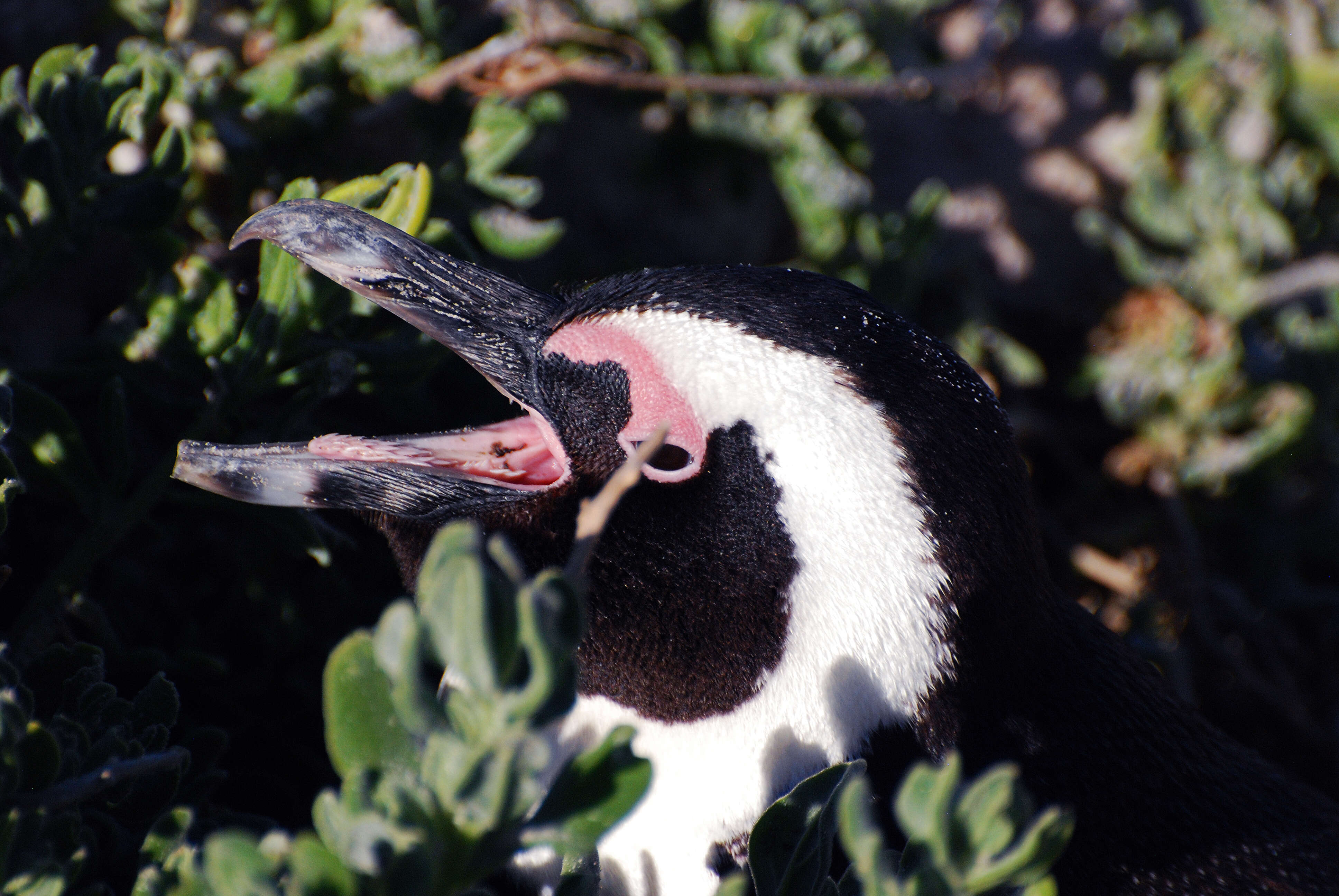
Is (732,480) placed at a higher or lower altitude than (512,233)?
higher

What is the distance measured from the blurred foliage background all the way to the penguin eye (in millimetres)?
374

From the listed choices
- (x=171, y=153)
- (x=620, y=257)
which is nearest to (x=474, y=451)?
(x=171, y=153)

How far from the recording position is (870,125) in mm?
2441

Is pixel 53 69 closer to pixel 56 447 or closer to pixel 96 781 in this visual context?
pixel 56 447

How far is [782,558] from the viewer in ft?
3.10

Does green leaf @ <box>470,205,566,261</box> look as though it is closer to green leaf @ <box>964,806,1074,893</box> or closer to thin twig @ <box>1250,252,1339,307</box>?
green leaf @ <box>964,806,1074,893</box>

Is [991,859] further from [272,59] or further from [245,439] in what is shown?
[272,59]

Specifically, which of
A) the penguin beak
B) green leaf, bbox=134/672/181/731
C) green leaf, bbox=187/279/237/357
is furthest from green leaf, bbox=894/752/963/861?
green leaf, bbox=187/279/237/357

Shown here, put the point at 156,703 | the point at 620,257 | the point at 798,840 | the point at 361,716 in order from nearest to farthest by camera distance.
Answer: the point at 361,716, the point at 798,840, the point at 156,703, the point at 620,257

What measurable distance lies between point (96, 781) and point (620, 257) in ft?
4.07

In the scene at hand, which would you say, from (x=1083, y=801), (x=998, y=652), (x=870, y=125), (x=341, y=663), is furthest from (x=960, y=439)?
(x=870, y=125)

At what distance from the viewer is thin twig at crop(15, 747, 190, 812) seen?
67cm

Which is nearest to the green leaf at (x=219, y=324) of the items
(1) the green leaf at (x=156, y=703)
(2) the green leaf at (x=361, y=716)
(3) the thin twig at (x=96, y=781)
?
(1) the green leaf at (x=156, y=703)

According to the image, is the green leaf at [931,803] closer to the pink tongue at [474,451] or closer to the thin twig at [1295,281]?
the pink tongue at [474,451]
